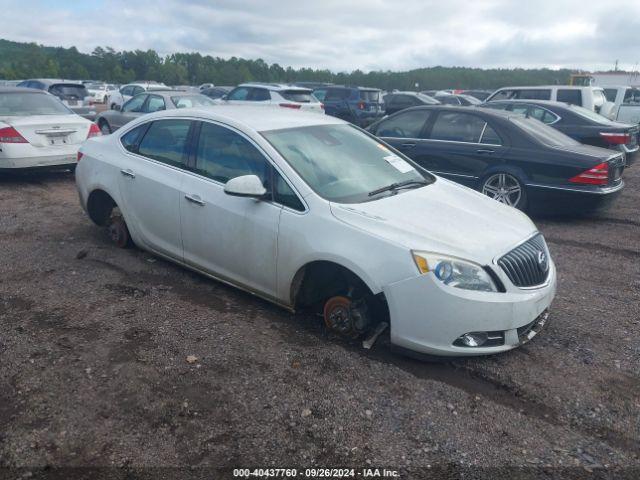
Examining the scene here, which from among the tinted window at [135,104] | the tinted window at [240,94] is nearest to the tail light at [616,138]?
the tinted window at [135,104]

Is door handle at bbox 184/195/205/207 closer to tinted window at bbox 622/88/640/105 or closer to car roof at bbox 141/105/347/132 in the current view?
car roof at bbox 141/105/347/132

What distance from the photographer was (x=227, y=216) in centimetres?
420

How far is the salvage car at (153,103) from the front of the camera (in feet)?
38.9

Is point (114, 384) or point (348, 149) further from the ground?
point (348, 149)

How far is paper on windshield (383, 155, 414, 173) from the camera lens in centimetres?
468

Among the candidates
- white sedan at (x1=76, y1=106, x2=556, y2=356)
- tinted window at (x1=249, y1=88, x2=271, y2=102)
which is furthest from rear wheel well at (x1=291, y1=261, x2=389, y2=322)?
tinted window at (x1=249, y1=88, x2=271, y2=102)

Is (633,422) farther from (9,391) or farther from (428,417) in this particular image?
(9,391)

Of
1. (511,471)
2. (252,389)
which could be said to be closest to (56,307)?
(252,389)

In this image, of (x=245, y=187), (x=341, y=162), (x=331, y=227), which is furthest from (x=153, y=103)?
(x=331, y=227)

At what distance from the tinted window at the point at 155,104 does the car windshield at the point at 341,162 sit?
26.5 ft

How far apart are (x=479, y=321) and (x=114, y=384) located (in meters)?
2.34

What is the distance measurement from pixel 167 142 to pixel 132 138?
59 centimetres

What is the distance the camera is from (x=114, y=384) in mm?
3318

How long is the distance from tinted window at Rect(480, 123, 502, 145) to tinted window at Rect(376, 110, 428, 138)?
40.1 inches
